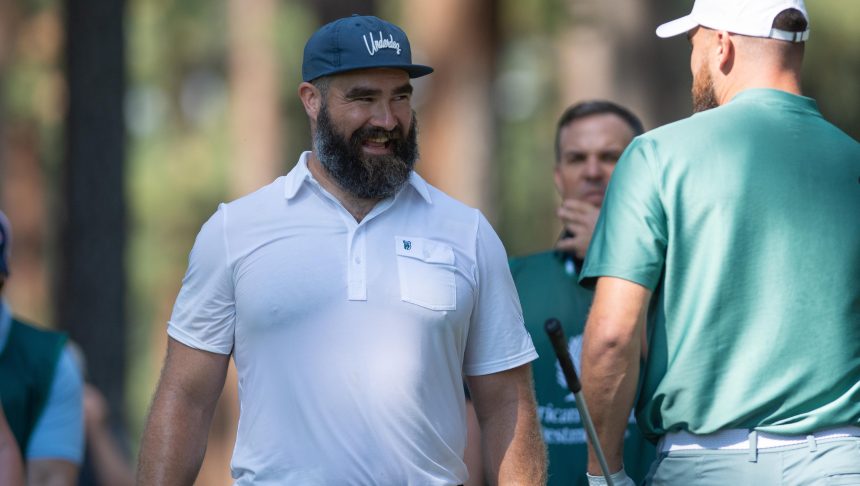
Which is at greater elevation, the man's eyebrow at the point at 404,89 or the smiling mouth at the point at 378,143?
the man's eyebrow at the point at 404,89

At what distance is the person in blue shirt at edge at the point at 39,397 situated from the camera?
6.33 m

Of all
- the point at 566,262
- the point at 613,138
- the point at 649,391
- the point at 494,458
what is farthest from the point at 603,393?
the point at 613,138

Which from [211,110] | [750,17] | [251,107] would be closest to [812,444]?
[750,17]

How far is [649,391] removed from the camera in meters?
4.68

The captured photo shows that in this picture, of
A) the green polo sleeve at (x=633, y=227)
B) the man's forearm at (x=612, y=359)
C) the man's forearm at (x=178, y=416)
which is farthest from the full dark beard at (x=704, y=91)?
the man's forearm at (x=178, y=416)

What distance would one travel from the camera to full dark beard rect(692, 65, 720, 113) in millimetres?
4992

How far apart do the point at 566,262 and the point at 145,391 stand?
31.3 m

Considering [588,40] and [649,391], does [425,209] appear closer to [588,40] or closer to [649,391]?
[649,391]

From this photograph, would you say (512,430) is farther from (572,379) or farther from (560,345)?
(560,345)

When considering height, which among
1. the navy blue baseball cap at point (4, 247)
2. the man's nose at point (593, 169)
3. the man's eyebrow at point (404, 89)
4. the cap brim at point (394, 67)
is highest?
the cap brim at point (394, 67)

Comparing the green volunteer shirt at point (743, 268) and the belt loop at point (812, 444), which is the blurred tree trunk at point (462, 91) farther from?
the belt loop at point (812, 444)

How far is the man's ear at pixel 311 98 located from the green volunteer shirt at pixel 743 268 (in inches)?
41.3

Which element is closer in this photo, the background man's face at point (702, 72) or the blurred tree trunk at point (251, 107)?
the background man's face at point (702, 72)

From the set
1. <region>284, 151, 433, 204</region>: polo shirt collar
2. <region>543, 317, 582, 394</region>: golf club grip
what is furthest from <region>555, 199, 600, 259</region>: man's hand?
<region>543, 317, 582, 394</region>: golf club grip
